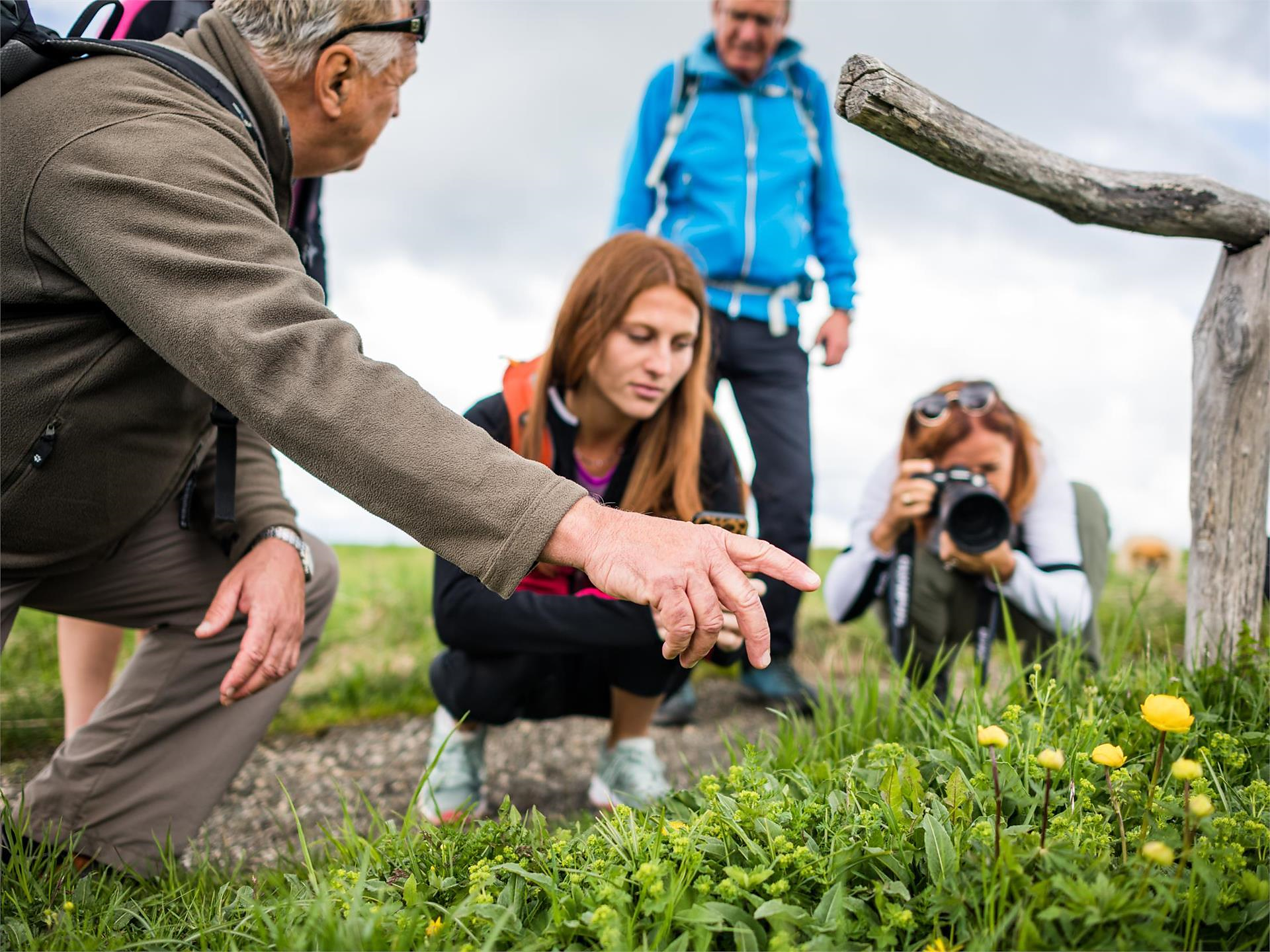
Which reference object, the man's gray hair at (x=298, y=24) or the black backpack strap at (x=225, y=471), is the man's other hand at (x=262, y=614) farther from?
the man's gray hair at (x=298, y=24)

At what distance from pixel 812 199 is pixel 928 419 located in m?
1.32

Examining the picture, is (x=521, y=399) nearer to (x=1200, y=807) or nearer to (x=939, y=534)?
(x=939, y=534)

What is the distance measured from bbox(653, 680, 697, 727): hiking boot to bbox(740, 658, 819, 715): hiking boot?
1.13 feet

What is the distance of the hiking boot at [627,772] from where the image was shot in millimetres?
3010

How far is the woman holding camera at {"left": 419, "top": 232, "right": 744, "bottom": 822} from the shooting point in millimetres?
2961

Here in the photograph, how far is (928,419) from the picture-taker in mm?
3682

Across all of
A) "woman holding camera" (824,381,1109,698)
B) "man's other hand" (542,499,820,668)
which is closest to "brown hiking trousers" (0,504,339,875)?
"man's other hand" (542,499,820,668)

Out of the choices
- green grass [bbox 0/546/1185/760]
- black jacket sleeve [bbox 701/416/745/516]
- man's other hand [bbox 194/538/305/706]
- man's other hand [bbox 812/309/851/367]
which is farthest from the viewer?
man's other hand [bbox 812/309/851/367]

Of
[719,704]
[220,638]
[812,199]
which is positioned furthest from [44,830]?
[812,199]

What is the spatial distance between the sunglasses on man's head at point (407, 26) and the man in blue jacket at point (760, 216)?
1.74m

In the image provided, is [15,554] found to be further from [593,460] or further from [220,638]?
[593,460]

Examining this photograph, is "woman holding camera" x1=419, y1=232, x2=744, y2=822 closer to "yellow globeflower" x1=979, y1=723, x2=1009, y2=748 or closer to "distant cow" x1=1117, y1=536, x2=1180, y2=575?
"yellow globeflower" x1=979, y1=723, x2=1009, y2=748

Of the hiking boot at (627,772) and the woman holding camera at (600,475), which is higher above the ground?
the woman holding camera at (600,475)

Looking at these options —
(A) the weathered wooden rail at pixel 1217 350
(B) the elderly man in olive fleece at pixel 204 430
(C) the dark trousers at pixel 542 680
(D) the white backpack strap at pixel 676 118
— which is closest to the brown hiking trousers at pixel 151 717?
(B) the elderly man in olive fleece at pixel 204 430
